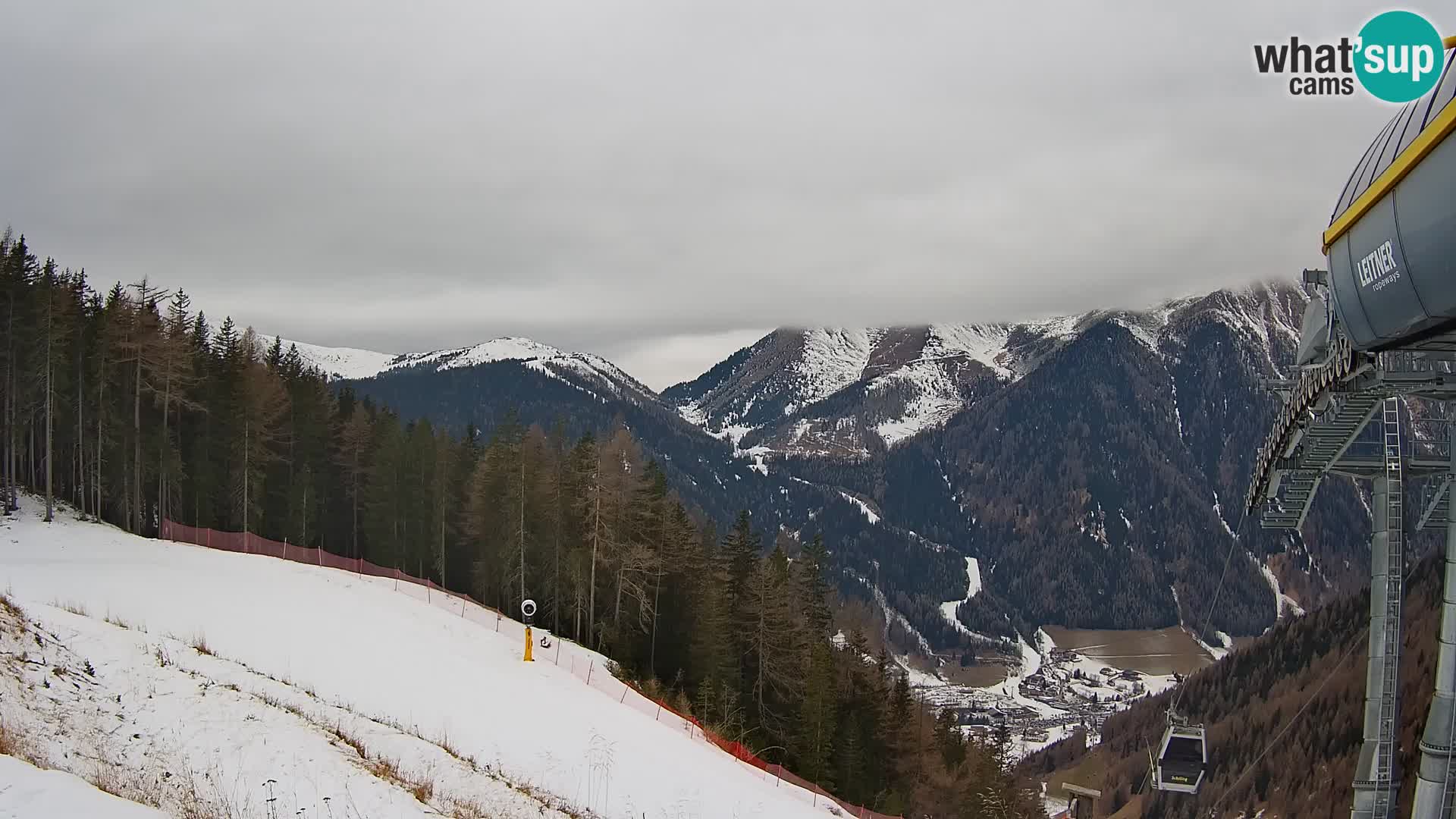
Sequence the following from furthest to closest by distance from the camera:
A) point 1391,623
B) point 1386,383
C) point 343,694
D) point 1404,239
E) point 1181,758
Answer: point 1181,758 → point 1391,623 → point 343,694 → point 1386,383 → point 1404,239

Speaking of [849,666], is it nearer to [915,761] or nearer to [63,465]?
[915,761]

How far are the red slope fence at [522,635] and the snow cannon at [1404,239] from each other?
17.4 metres

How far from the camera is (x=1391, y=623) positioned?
2117 centimetres

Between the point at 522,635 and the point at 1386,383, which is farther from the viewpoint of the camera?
the point at 522,635

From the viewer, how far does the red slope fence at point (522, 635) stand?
90.1ft

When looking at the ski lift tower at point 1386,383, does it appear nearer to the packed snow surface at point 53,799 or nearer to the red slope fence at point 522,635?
the packed snow surface at point 53,799

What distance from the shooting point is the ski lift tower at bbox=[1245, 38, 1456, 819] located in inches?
309

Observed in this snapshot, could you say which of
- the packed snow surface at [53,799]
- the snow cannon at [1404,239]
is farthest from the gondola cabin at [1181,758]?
the packed snow surface at [53,799]

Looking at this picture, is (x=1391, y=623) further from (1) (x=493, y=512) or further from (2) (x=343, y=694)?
(1) (x=493, y=512)

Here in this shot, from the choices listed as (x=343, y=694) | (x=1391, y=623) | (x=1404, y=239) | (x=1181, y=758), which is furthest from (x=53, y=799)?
(x=1181, y=758)

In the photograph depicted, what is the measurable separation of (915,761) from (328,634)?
32.2 meters

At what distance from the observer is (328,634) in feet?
78.4

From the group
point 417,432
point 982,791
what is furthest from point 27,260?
point 982,791

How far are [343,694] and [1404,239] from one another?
62.3ft
